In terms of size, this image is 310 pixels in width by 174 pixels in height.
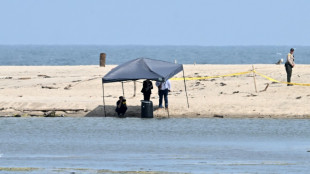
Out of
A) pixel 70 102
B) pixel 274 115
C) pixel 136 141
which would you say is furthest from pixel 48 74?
pixel 136 141

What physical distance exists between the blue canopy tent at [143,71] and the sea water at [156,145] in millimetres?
1788

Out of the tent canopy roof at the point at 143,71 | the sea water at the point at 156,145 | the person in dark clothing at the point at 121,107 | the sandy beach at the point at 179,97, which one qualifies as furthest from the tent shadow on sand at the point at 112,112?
the tent canopy roof at the point at 143,71

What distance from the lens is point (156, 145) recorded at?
27.2 metres

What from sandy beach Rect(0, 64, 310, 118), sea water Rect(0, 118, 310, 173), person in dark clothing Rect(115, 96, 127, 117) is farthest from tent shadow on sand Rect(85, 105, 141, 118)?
sea water Rect(0, 118, 310, 173)

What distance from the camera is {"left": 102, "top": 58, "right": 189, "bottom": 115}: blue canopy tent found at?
3241cm

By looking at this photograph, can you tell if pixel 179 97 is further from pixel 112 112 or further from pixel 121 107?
pixel 121 107

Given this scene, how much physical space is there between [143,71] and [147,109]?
5.55 ft

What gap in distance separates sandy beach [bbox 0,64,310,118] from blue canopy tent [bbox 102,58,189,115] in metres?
2.21

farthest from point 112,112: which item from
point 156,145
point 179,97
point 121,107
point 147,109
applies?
point 156,145

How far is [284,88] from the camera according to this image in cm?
3938

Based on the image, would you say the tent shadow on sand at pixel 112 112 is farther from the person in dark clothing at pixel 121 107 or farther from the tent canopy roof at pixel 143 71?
the tent canopy roof at pixel 143 71

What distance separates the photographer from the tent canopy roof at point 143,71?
32406 millimetres

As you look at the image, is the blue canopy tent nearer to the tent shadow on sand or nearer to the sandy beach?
the sandy beach

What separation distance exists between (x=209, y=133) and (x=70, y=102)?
8.58 m
